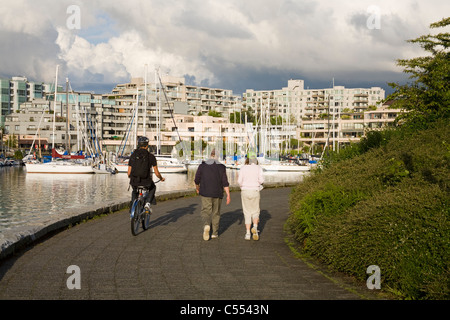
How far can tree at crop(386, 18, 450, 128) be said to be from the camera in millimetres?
14969

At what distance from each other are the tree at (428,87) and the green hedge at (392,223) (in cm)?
458

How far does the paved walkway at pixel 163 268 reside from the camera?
6016mm

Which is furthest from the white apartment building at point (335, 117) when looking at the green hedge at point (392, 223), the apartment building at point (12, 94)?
the apartment building at point (12, 94)

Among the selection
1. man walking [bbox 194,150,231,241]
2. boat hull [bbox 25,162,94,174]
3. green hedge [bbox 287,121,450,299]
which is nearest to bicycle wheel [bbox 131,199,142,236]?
man walking [bbox 194,150,231,241]

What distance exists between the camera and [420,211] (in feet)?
20.6

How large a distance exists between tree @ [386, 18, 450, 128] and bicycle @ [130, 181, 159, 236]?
824cm

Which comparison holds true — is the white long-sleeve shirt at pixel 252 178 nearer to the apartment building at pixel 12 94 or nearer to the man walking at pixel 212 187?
the man walking at pixel 212 187

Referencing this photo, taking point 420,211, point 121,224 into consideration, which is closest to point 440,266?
point 420,211

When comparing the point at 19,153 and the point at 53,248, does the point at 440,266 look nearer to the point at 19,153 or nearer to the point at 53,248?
the point at 53,248

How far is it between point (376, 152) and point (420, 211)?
6183 mm

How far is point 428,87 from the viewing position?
16781 mm

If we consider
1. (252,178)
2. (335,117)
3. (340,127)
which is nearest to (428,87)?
(252,178)

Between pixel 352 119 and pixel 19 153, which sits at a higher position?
pixel 352 119

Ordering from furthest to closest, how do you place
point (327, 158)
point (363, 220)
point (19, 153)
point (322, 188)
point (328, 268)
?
point (19, 153) → point (327, 158) → point (322, 188) → point (328, 268) → point (363, 220)
